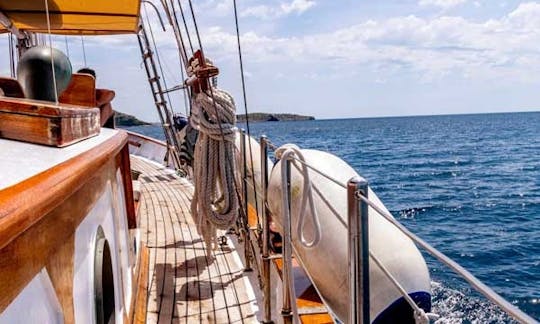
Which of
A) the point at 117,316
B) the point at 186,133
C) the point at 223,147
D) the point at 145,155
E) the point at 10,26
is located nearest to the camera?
the point at 117,316

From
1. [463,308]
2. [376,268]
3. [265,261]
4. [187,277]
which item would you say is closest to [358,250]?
[376,268]

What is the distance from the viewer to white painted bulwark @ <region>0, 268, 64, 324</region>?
3.04ft

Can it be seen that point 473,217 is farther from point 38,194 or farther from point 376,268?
point 38,194

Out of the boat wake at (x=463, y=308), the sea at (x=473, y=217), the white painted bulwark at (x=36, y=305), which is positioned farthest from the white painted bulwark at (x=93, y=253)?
the sea at (x=473, y=217)

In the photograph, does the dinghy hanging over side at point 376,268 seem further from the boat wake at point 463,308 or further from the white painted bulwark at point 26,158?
the boat wake at point 463,308

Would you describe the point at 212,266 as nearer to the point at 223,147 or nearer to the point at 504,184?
the point at 223,147

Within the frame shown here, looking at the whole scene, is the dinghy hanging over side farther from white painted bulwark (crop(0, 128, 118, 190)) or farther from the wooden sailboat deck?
white painted bulwark (crop(0, 128, 118, 190))

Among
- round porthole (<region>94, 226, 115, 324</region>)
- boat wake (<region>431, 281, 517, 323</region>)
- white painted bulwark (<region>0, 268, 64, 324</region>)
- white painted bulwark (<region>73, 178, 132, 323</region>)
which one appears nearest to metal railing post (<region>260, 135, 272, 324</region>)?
white painted bulwark (<region>73, 178, 132, 323</region>)

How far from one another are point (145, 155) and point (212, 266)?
8.46 metres

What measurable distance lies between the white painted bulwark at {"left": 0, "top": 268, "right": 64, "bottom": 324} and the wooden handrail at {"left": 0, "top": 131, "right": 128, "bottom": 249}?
156 mm

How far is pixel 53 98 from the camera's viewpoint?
1977 mm

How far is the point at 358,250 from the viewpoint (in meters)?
1.70

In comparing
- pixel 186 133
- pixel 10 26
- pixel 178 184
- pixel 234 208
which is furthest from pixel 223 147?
pixel 178 184

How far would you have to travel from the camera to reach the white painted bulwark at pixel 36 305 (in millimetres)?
926
